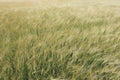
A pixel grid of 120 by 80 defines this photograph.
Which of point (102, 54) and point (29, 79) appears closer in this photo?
point (29, 79)

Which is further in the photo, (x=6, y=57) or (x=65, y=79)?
(x=6, y=57)

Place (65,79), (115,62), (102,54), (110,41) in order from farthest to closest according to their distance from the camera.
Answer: (110,41)
(102,54)
(115,62)
(65,79)

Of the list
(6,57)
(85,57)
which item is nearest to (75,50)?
(85,57)

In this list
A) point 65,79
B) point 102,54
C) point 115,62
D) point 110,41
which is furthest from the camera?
point 110,41

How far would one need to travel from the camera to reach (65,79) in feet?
4.31

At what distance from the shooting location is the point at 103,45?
1651mm

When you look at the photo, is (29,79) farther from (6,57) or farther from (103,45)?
(103,45)

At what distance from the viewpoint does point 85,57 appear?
58.4 inches

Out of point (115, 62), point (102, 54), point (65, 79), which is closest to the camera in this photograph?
point (65, 79)

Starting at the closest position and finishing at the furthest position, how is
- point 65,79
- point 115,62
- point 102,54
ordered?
point 65,79
point 115,62
point 102,54

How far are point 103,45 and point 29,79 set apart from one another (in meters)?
0.61

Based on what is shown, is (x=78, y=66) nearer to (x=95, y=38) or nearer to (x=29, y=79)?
(x=29, y=79)

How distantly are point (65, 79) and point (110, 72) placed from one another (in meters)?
0.28

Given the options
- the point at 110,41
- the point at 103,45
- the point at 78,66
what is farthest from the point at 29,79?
the point at 110,41
